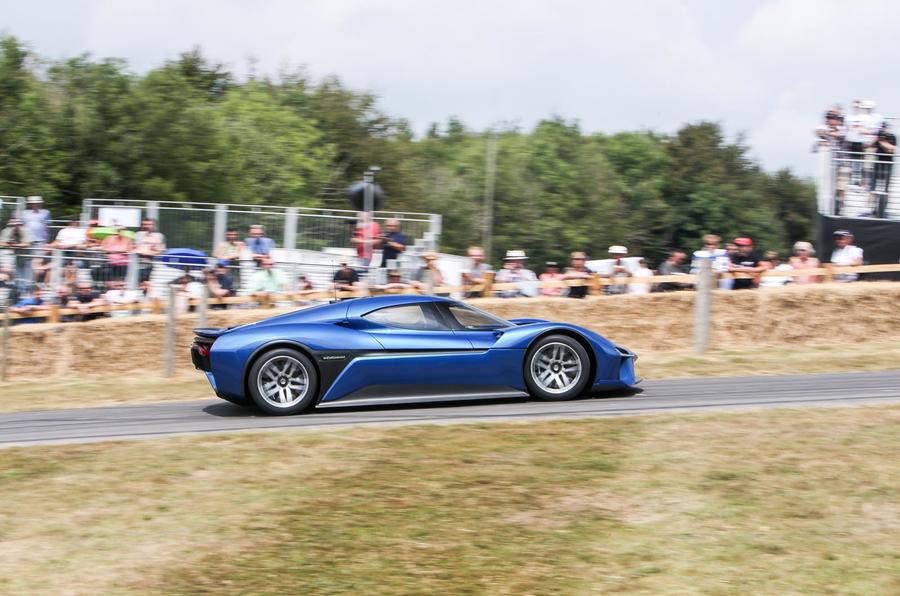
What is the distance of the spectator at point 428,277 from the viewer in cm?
1559

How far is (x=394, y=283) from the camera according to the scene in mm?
15773

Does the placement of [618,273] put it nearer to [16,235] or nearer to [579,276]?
[579,276]

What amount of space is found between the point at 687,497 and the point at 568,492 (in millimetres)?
735

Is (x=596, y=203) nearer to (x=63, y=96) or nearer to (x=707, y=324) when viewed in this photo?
(x=63, y=96)

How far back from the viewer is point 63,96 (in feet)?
103

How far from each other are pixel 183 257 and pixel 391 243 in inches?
134

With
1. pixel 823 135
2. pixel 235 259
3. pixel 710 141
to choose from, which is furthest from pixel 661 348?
pixel 710 141

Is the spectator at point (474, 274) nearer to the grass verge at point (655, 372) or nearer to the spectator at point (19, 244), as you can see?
the grass verge at point (655, 372)

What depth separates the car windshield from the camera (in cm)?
1083

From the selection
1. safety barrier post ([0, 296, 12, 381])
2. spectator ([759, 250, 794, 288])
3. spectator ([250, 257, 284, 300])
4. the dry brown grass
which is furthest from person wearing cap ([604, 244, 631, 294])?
safety barrier post ([0, 296, 12, 381])

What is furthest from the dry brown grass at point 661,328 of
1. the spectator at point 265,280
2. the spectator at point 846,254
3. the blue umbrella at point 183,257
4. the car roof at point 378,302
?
the car roof at point 378,302

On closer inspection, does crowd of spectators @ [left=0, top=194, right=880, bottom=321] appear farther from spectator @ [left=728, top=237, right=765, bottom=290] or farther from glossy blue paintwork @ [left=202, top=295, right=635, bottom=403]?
glossy blue paintwork @ [left=202, top=295, right=635, bottom=403]

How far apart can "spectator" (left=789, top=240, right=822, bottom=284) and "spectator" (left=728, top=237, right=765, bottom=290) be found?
542mm

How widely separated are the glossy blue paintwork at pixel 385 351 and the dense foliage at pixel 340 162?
20.5 meters
